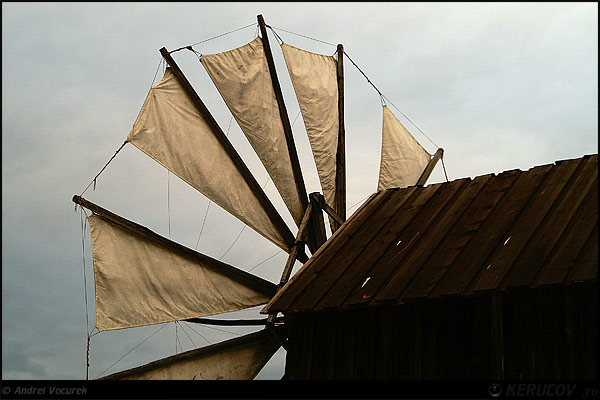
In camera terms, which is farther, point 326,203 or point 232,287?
point 326,203

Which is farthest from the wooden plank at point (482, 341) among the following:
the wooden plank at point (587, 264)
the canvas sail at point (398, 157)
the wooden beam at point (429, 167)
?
the wooden beam at point (429, 167)

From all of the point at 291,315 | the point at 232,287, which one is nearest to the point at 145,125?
the point at 232,287

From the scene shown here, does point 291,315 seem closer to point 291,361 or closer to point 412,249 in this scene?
point 291,361

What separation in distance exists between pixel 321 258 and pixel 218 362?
2.94 meters

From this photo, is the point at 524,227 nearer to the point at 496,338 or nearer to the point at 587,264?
the point at 587,264

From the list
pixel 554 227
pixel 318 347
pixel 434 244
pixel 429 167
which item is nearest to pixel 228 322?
pixel 318 347

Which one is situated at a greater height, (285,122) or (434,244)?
(285,122)

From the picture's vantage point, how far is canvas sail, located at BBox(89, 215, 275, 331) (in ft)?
39.3

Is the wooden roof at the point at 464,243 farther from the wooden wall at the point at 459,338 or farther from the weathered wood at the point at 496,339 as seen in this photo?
the weathered wood at the point at 496,339

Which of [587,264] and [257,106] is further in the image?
[257,106]

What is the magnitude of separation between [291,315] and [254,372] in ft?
8.52

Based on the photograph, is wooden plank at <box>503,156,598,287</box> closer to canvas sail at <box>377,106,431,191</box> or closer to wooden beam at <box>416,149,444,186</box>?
canvas sail at <box>377,106,431,191</box>

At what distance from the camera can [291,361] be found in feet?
35.9

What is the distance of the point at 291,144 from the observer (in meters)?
14.5
